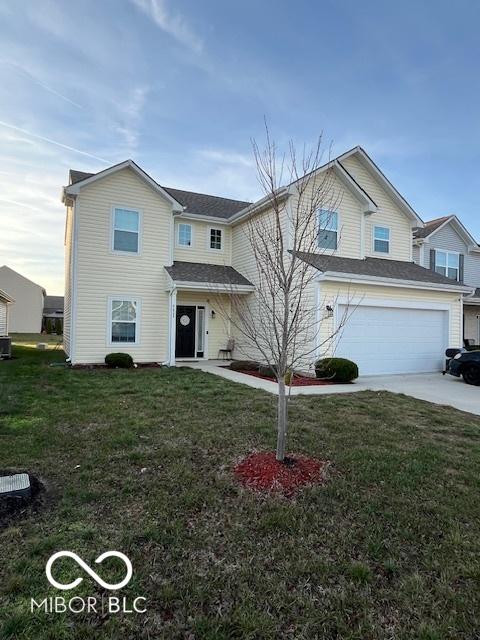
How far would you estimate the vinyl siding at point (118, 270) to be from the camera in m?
13.3

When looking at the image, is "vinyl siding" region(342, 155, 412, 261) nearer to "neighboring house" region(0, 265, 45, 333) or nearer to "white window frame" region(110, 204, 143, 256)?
"white window frame" region(110, 204, 143, 256)

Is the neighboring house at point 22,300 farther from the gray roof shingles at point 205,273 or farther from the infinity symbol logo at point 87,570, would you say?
the infinity symbol logo at point 87,570

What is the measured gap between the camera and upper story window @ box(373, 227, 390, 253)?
15.8 m

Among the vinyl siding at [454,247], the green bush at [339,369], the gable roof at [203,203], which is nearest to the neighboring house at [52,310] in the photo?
the gable roof at [203,203]

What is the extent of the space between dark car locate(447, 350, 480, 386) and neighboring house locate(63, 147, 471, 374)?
5.78ft

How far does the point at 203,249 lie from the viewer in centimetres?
1655

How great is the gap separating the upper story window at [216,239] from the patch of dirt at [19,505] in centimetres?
1387

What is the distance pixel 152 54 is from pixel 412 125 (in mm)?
9014

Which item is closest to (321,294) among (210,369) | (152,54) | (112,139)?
(210,369)

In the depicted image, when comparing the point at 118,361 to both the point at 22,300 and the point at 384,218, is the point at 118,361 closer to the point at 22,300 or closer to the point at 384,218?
the point at 384,218

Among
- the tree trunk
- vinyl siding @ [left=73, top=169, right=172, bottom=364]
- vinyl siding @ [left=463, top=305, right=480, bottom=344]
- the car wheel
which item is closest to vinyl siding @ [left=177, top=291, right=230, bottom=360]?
vinyl siding @ [left=73, top=169, right=172, bottom=364]

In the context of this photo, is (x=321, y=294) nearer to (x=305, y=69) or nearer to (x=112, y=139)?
(x=305, y=69)

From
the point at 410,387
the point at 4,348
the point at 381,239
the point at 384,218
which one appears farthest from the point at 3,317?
the point at 410,387

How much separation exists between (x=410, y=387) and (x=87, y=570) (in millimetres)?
9853
